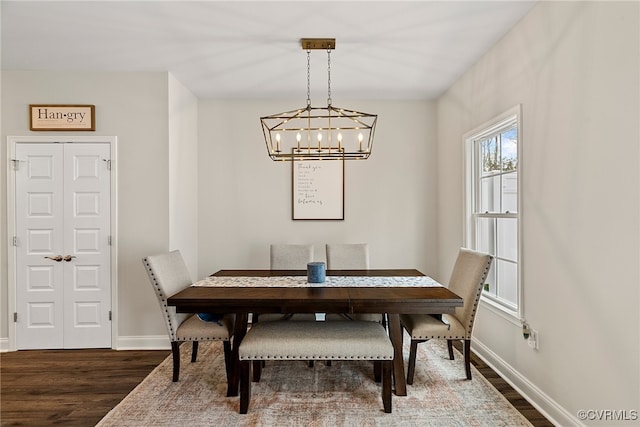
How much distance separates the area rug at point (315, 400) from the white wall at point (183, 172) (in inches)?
52.1

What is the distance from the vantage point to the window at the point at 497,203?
2943mm

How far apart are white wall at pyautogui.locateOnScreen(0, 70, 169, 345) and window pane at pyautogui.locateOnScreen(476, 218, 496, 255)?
2946 millimetres

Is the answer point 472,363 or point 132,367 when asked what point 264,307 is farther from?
point 472,363

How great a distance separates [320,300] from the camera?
7.49 ft

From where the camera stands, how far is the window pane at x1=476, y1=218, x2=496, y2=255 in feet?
11.0

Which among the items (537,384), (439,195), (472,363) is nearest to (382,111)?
(439,195)

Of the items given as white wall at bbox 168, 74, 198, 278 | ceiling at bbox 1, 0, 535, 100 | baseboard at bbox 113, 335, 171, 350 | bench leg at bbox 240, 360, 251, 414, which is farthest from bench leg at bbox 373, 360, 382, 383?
ceiling at bbox 1, 0, 535, 100

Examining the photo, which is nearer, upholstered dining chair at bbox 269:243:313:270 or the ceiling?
the ceiling

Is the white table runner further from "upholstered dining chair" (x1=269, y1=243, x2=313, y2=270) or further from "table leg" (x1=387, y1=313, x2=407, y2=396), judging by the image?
"upholstered dining chair" (x1=269, y1=243, x2=313, y2=270)

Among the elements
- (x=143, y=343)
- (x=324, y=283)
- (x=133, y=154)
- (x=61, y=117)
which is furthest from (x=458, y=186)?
(x=61, y=117)

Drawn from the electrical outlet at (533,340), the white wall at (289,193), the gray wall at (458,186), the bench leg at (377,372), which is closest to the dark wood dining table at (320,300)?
the bench leg at (377,372)

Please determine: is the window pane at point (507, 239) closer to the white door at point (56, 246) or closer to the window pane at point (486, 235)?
the window pane at point (486, 235)

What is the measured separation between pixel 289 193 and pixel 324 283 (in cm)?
186

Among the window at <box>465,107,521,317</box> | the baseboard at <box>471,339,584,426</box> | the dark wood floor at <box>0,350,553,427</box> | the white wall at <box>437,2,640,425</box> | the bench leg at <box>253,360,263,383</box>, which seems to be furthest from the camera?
the window at <box>465,107,521,317</box>
